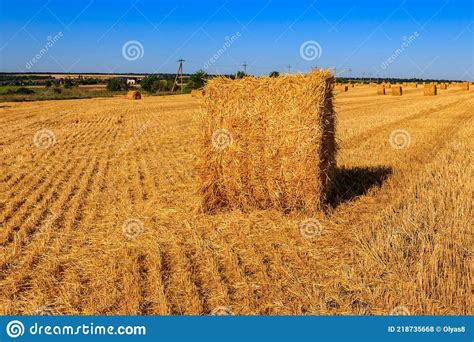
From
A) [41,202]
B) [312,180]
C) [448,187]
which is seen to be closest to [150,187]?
[41,202]

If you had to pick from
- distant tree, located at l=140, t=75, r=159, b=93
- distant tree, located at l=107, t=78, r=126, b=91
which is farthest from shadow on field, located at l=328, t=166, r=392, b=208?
distant tree, located at l=107, t=78, r=126, b=91

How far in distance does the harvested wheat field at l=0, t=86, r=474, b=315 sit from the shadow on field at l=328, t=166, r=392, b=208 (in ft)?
0.12

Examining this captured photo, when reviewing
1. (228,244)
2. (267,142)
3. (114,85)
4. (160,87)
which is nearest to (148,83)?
(114,85)

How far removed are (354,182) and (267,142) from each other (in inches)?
106

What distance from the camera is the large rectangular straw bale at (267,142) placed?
7.80m

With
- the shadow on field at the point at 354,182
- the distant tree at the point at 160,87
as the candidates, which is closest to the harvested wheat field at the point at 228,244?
the shadow on field at the point at 354,182

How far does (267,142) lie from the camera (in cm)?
793

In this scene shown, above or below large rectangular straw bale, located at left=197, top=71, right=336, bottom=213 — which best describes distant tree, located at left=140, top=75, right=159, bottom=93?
above

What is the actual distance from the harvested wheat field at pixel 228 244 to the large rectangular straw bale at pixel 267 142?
0.87 feet

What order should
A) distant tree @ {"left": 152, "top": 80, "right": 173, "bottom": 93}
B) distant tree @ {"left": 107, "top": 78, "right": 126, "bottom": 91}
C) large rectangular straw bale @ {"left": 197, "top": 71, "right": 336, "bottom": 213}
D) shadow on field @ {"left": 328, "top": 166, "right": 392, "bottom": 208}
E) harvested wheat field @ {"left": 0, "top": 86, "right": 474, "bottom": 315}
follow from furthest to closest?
distant tree @ {"left": 107, "top": 78, "right": 126, "bottom": 91}, distant tree @ {"left": 152, "top": 80, "right": 173, "bottom": 93}, shadow on field @ {"left": 328, "top": 166, "right": 392, "bottom": 208}, large rectangular straw bale @ {"left": 197, "top": 71, "right": 336, "bottom": 213}, harvested wheat field @ {"left": 0, "top": 86, "right": 474, "bottom": 315}

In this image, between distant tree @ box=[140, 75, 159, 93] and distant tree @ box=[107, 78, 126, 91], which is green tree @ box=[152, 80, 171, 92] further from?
distant tree @ box=[107, 78, 126, 91]

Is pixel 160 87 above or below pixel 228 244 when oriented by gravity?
above

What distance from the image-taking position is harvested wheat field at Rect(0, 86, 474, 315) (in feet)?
16.4

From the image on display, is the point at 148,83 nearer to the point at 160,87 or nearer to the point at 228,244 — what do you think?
the point at 160,87
